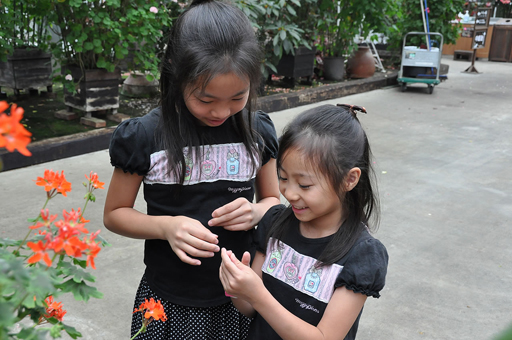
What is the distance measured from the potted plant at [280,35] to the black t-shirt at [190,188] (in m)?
3.82

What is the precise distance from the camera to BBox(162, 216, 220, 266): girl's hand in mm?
1198

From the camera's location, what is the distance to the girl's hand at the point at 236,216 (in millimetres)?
1270

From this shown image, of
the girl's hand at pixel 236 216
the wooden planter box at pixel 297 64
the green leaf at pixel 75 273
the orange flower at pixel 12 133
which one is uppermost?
the orange flower at pixel 12 133

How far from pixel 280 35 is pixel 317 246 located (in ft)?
16.8

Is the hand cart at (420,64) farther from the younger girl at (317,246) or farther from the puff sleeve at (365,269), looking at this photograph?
the puff sleeve at (365,269)

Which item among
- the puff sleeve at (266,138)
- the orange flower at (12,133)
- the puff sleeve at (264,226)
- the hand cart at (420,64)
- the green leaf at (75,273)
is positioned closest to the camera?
the orange flower at (12,133)

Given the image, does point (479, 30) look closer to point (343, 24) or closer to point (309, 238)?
point (343, 24)

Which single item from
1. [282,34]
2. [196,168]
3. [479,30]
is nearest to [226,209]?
[196,168]

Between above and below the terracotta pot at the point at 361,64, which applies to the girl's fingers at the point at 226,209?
above

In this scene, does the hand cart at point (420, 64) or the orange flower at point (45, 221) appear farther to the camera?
the hand cart at point (420, 64)

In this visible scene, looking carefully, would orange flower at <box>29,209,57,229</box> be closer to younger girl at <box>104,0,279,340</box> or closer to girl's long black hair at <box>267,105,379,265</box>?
younger girl at <box>104,0,279,340</box>

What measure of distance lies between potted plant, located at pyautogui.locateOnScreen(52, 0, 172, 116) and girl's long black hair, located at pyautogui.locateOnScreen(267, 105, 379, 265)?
10.7ft

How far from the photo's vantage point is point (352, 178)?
4.18 ft

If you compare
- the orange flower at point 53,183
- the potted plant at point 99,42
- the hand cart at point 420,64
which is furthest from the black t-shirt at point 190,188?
the hand cart at point 420,64
